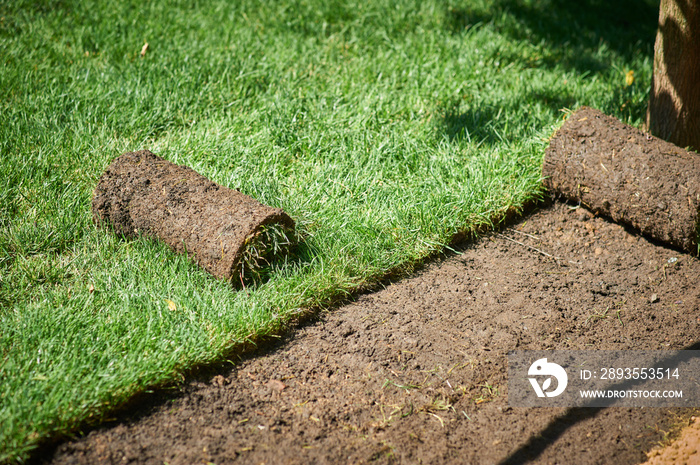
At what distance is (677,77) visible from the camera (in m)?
3.94

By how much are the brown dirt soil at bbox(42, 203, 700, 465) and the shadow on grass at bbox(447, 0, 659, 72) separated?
9.03 ft

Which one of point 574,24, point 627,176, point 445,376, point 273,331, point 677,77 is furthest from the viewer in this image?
point 574,24

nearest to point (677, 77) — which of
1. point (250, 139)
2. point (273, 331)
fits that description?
point (250, 139)

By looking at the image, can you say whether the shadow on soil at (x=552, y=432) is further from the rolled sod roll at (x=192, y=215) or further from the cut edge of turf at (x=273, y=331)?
the rolled sod roll at (x=192, y=215)

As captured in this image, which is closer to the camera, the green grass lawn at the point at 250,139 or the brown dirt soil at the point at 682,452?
the brown dirt soil at the point at 682,452

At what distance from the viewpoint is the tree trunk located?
3799 millimetres

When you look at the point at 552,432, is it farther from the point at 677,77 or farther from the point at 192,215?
the point at 677,77

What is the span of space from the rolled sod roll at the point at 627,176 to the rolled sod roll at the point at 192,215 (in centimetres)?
193

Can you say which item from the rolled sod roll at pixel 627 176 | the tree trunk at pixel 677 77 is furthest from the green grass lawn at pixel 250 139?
the tree trunk at pixel 677 77

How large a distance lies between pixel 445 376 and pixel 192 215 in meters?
1.57

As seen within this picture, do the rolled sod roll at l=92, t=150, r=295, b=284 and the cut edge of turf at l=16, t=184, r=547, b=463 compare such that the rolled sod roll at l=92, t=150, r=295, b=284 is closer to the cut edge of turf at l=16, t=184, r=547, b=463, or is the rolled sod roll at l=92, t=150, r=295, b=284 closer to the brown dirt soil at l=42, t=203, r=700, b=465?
the cut edge of turf at l=16, t=184, r=547, b=463

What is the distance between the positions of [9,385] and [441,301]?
2111 mm

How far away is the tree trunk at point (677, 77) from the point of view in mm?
3799

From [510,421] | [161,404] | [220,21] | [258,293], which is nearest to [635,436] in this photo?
[510,421]
